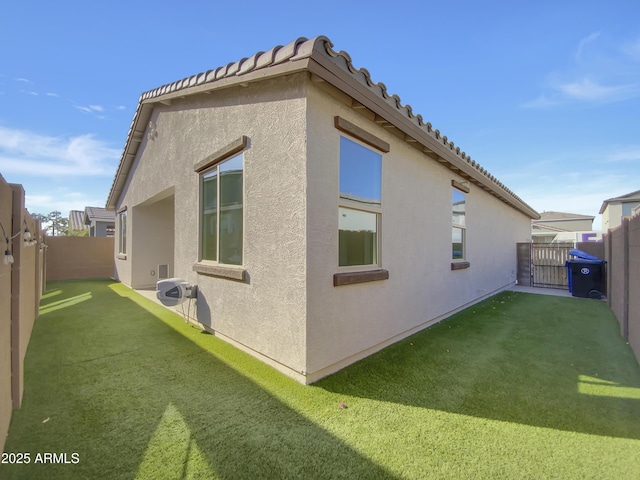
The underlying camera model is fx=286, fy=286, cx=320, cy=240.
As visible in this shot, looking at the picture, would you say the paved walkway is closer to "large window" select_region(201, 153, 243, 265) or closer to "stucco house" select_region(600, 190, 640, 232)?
"large window" select_region(201, 153, 243, 265)

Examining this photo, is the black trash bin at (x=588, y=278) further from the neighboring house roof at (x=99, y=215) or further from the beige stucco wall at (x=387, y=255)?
the neighboring house roof at (x=99, y=215)

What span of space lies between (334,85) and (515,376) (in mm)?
4500

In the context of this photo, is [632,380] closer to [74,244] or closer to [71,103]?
[71,103]

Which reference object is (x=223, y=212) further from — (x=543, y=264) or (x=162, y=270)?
(x=543, y=264)

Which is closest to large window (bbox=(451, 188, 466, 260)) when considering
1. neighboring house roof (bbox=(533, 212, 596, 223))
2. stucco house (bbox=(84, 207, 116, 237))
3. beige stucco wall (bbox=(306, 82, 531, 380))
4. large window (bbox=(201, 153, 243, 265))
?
beige stucco wall (bbox=(306, 82, 531, 380))

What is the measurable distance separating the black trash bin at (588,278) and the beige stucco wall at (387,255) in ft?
14.1

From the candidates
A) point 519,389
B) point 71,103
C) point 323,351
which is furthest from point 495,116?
point 71,103

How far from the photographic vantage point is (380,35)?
6.92 meters

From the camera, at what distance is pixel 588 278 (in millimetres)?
9898

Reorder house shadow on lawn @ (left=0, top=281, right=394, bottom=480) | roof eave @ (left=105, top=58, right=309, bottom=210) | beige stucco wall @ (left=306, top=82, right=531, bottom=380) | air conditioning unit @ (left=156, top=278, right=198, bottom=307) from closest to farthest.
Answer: house shadow on lawn @ (left=0, top=281, right=394, bottom=480), roof eave @ (left=105, top=58, right=309, bottom=210), beige stucco wall @ (left=306, top=82, right=531, bottom=380), air conditioning unit @ (left=156, top=278, right=198, bottom=307)

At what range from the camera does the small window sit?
11.9m

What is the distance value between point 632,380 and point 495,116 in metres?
8.97

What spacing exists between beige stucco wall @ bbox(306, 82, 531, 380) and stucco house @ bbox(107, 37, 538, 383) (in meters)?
0.02

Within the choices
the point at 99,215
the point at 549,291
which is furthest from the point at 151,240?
the point at 549,291
